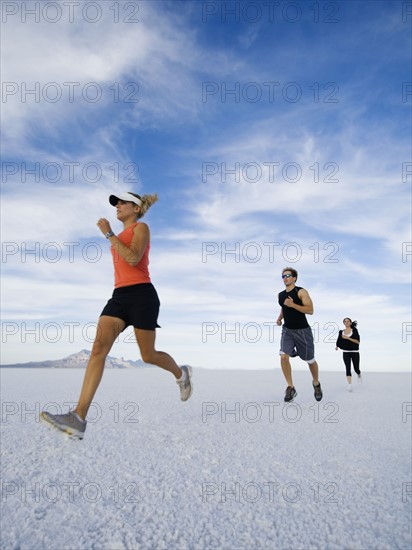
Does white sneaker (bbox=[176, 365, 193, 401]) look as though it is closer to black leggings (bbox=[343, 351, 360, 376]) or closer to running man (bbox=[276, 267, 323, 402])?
running man (bbox=[276, 267, 323, 402])

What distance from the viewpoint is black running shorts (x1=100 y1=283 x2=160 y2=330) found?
268 cm

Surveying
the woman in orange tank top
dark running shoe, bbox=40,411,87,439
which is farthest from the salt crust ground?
the woman in orange tank top

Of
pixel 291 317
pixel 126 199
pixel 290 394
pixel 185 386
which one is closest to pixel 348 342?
pixel 290 394

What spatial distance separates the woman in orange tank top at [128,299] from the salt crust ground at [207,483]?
173mm

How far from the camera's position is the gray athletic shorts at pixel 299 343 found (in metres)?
7.16

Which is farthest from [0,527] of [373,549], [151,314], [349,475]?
[349,475]

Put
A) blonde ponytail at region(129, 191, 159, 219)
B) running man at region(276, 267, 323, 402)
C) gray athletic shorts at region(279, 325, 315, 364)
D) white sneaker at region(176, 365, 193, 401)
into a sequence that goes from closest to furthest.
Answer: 1. blonde ponytail at region(129, 191, 159, 219)
2. white sneaker at region(176, 365, 193, 401)
3. running man at region(276, 267, 323, 402)
4. gray athletic shorts at region(279, 325, 315, 364)

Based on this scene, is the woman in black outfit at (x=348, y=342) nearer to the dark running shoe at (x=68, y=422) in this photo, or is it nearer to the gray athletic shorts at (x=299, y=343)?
the gray athletic shorts at (x=299, y=343)

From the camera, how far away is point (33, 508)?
321 centimetres

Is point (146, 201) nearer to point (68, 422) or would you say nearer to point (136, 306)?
point (136, 306)

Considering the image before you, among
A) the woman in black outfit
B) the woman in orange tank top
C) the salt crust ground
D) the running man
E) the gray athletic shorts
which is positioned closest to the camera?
the woman in orange tank top

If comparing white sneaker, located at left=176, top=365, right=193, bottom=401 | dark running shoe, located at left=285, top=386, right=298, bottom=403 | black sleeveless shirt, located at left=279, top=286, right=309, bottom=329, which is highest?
black sleeveless shirt, located at left=279, top=286, right=309, bottom=329

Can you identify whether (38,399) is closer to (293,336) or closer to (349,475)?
(293,336)

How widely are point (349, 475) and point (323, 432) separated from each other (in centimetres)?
160
